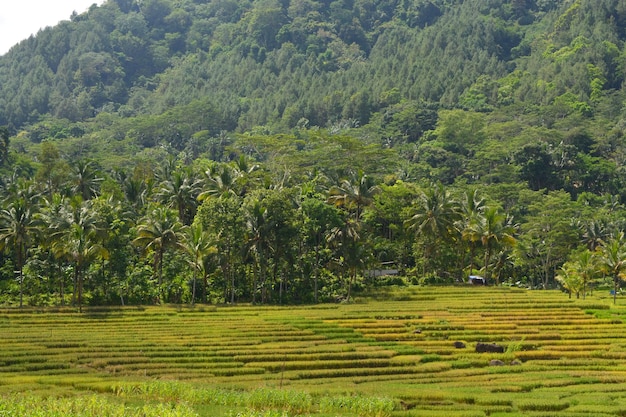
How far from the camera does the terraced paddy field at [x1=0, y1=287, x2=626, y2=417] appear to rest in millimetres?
37531

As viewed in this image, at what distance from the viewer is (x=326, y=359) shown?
52.6 meters

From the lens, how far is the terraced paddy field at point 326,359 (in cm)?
3753

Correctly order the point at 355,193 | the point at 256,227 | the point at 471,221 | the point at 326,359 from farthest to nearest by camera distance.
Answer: the point at 355,193 < the point at 471,221 < the point at 256,227 < the point at 326,359

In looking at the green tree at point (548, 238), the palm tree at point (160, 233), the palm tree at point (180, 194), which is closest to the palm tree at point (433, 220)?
the green tree at point (548, 238)

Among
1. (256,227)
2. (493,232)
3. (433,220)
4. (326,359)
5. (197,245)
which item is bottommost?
(326,359)

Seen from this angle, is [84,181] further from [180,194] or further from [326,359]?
[326,359]

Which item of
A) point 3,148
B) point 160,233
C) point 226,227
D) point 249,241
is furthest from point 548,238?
point 3,148

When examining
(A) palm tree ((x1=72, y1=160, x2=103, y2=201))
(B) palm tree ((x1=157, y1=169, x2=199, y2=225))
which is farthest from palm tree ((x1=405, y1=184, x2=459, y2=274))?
(A) palm tree ((x1=72, y1=160, x2=103, y2=201))

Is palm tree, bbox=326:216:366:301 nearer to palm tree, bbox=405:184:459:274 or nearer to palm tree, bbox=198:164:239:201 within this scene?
palm tree, bbox=405:184:459:274

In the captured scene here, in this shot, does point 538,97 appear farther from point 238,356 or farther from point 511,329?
point 238,356

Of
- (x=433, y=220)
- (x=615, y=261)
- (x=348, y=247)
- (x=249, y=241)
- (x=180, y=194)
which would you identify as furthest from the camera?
(x=180, y=194)

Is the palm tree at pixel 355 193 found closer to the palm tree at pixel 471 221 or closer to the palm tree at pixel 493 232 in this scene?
the palm tree at pixel 471 221

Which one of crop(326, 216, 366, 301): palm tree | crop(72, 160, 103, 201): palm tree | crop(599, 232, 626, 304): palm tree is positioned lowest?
crop(599, 232, 626, 304): palm tree

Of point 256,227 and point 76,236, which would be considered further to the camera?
point 256,227
